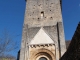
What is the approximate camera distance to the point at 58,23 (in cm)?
1697

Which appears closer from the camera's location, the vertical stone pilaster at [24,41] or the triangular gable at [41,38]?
the vertical stone pilaster at [24,41]

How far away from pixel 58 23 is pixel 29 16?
4.00 metres

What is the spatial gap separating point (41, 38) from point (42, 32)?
847 millimetres

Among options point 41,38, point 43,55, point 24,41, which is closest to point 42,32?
point 41,38

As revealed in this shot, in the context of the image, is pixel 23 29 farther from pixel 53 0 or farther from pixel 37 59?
pixel 53 0

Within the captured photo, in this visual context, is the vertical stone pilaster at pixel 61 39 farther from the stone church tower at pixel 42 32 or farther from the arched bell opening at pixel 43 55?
the arched bell opening at pixel 43 55

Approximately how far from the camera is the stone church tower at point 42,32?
602 inches

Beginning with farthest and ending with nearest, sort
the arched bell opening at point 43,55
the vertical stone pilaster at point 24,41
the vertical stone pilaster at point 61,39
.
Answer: the vertical stone pilaster at point 24,41 → the arched bell opening at point 43,55 → the vertical stone pilaster at point 61,39

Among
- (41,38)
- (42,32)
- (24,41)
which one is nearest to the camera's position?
(24,41)

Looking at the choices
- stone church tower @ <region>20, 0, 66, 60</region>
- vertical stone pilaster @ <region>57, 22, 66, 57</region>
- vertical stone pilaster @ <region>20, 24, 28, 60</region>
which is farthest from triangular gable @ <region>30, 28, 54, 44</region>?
vertical stone pilaster @ <region>57, 22, 66, 57</region>

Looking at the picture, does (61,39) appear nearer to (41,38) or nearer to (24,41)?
Answer: (41,38)

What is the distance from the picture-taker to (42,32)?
1683 cm

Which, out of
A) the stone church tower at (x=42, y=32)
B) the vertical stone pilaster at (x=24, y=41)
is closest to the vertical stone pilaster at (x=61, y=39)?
the stone church tower at (x=42, y=32)

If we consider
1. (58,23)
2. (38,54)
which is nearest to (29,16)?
(58,23)
